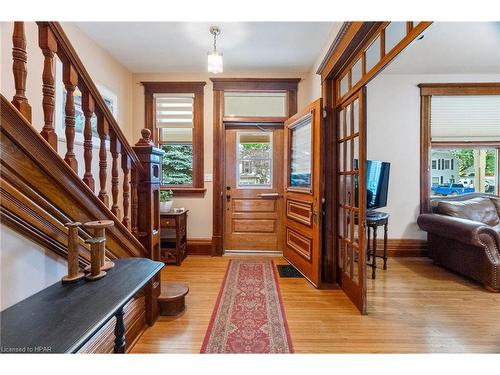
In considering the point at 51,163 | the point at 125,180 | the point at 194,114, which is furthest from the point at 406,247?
the point at 51,163

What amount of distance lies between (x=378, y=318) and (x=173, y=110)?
3.72 meters

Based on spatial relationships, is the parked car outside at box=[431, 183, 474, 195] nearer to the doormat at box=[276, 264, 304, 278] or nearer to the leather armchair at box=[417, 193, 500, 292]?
the leather armchair at box=[417, 193, 500, 292]


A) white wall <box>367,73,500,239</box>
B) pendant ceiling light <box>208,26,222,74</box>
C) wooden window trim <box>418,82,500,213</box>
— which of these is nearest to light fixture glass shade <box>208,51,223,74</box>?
pendant ceiling light <box>208,26,222,74</box>

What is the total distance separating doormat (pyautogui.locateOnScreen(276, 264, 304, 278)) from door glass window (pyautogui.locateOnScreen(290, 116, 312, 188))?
110 cm

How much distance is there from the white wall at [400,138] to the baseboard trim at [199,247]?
276cm

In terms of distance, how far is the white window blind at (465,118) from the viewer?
375 cm

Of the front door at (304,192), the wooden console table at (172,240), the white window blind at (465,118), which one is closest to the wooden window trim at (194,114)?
the wooden console table at (172,240)

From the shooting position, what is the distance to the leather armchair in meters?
2.71

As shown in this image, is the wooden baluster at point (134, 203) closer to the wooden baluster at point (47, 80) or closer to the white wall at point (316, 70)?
the wooden baluster at point (47, 80)

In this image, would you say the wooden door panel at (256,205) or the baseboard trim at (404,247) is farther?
the wooden door panel at (256,205)

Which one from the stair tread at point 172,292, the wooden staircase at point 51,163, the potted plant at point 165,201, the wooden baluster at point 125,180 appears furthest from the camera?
the potted plant at point 165,201

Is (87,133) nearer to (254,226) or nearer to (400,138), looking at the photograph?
(254,226)

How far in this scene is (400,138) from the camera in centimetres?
381

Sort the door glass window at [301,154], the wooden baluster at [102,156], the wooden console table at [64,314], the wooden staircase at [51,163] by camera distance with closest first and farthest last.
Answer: the wooden console table at [64,314] < the wooden staircase at [51,163] < the wooden baluster at [102,156] < the door glass window at [301,154]
